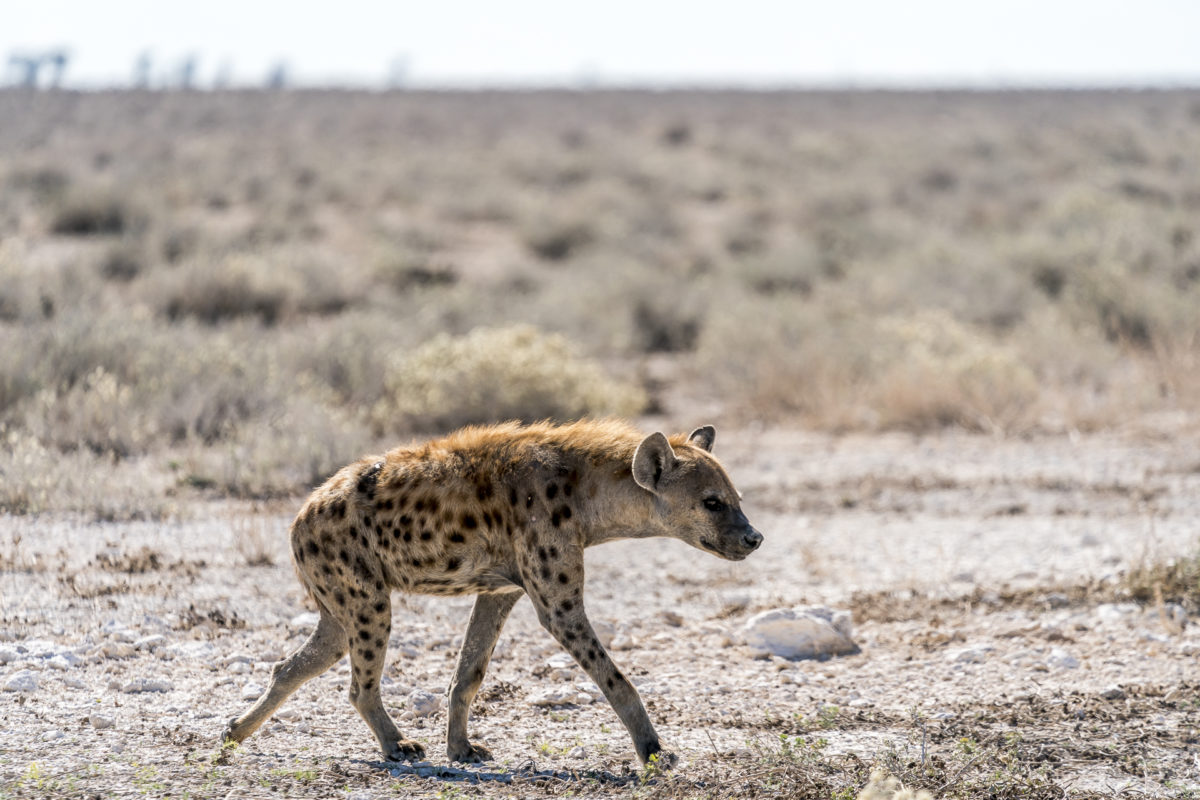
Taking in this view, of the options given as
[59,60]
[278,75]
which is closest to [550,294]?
[59,60]

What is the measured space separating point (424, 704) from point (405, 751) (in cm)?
75

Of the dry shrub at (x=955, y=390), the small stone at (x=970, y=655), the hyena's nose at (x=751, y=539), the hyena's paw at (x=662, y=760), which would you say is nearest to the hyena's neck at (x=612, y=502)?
the hyena's nose at (x=751, y=539)

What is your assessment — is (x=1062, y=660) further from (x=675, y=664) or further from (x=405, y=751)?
(x=405, y=751)

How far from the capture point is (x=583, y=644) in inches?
200

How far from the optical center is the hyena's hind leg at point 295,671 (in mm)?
5254

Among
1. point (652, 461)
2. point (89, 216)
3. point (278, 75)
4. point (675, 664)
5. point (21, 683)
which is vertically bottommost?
point (675, 664)

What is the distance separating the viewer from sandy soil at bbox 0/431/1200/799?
17.3 feet

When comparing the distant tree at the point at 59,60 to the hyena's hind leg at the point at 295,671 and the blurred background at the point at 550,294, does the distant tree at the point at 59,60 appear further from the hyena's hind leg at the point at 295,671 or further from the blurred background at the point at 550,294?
the hyena's hind leg at the point at 295,671

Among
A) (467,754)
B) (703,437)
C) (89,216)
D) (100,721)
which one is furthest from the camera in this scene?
(89,216)

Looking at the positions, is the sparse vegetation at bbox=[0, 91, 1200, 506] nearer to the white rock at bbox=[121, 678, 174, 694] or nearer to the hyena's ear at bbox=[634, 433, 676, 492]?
the white rock at bbox=[121, 678, 174, 694]

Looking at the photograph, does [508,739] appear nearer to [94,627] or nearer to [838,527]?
[94,627]

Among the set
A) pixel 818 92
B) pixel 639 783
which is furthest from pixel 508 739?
pixel 818 92

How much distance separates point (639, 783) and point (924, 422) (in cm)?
954

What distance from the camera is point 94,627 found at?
22.0 feet
